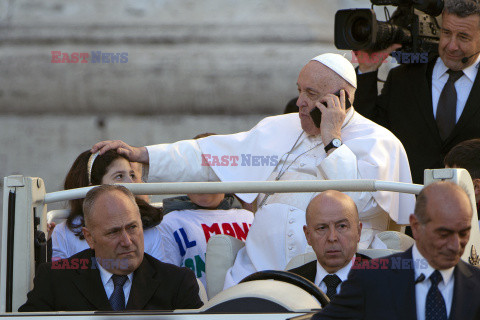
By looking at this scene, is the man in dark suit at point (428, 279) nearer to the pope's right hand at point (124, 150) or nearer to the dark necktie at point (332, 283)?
the dark necktie at point (332, 283)

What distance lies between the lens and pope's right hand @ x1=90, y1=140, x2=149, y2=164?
473 cm

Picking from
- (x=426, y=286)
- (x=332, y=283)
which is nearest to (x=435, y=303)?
(x=426, y=286)

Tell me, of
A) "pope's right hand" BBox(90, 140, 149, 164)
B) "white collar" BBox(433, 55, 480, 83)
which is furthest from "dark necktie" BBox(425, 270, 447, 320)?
"white collar" BBox(433, 55, 480, 83)

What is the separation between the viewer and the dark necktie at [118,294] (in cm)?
394

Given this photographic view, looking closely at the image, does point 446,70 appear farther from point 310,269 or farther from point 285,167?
point 310,269

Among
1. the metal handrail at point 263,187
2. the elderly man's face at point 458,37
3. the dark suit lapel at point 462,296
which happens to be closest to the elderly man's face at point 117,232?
the metal handrail at point 263,187

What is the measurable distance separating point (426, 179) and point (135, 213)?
1.08 meters

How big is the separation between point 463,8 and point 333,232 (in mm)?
1472

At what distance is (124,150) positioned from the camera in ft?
15.8

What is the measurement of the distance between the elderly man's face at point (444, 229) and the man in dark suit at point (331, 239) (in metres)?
1.22

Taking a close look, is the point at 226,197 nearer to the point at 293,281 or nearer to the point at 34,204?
the point at 34,204

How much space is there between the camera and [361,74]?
533 centimetres

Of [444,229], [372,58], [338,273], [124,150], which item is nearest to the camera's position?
[444,229]

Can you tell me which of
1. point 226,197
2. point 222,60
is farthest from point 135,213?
point 222,60
